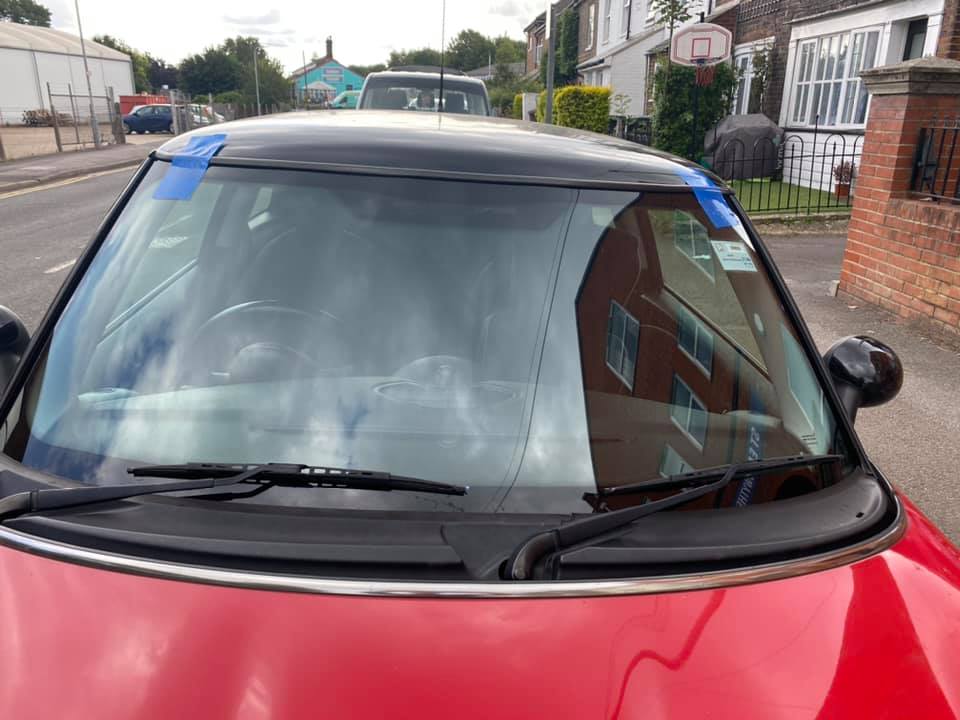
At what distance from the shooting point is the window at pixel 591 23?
36312 millimetres

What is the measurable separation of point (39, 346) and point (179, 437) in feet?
1.30

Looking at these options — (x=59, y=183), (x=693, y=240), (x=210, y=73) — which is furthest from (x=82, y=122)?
(x=210, y=73)

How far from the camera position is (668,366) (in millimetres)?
1773

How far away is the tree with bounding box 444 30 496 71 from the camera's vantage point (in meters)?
92.1

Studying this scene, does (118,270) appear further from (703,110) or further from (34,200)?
(703,110)

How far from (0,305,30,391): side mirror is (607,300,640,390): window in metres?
1.41

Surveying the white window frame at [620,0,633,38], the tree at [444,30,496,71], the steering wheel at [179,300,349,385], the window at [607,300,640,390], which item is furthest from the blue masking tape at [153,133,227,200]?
the tree at [444,30,496,71]

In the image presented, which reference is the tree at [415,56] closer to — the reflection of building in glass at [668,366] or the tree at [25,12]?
the tree at [25,12]

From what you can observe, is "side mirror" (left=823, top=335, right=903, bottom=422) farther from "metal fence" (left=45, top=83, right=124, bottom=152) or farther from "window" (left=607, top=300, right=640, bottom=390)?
"metal fence" (left=45, top=83, right=124, bottom=152)

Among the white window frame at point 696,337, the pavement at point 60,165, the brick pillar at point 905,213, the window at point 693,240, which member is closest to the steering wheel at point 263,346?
the white window frame at point 696,337

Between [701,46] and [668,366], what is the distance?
12.7 meters

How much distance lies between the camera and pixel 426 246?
1.74m

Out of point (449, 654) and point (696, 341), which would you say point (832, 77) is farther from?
point (449, 654)

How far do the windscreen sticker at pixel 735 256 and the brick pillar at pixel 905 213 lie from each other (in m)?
4.89
